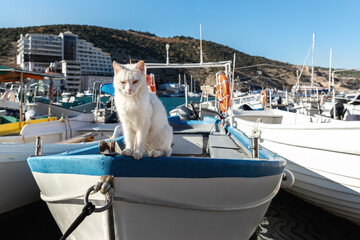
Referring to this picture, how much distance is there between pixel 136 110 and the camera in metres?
2.38

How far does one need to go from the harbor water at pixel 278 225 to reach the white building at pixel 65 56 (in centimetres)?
7696

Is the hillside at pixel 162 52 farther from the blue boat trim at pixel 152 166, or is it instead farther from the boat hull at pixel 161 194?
the blue boat trim at pixel 152 166

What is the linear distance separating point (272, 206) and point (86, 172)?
4.83 metres

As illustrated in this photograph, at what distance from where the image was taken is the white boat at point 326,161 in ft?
14.4

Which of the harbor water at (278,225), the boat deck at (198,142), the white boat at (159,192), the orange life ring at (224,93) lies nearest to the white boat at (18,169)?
the harbor water at (278,225)

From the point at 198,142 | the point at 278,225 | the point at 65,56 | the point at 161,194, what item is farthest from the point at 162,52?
the point at 161,194

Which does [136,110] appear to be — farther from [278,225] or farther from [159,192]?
[278,225]

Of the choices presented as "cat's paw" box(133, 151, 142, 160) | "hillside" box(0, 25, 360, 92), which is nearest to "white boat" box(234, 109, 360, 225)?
"cat's paw" box(133, 151, 142, 160)

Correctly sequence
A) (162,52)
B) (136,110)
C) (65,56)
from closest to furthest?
(136,110) < (65,56) < (162,52)

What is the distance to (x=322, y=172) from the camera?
488 centimetres

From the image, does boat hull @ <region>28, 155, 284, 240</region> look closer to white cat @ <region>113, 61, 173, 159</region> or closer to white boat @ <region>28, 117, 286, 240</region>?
white boat @ <region>28, 117, 286, 240</region>

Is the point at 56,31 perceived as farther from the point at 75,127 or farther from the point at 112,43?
the point at 75,127

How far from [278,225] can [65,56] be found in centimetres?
9909

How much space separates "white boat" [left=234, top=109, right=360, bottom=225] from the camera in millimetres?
4398
